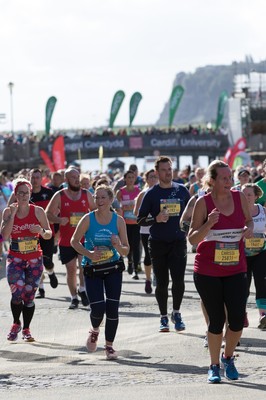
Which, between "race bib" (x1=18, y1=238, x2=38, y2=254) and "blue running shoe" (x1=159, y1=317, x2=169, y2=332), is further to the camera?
"blue running shoe" (x1=159, y1=317, x2=169, y2=332)

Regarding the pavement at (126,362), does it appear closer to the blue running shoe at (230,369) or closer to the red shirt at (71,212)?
the blue running shoe at (230,369)

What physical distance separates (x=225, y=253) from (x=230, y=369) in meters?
0.86

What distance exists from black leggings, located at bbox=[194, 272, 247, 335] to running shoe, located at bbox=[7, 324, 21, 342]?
10.1 feet

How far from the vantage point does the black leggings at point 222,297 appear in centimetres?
918

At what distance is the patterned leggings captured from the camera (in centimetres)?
1188

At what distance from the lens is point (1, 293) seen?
16.7 meters

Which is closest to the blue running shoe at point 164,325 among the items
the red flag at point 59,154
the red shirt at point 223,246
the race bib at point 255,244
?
the race bib at point 255,244

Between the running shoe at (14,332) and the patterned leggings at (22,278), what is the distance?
0.22m

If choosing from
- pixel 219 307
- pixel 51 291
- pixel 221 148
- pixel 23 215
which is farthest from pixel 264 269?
pixel 221 148

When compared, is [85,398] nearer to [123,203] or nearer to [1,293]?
[1,293]

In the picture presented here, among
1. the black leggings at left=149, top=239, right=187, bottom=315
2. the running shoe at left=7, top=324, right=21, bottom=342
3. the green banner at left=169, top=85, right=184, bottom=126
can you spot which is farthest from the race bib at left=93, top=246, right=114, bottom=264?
the green banner at left=169, top=85, right=184, bottom=126

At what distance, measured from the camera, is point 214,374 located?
920 centimetres

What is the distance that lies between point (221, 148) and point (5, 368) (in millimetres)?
66938

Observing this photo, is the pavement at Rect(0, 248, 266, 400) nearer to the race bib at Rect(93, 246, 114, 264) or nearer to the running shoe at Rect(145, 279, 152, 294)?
the race bib at Rect(93, 246, 114, 264)
